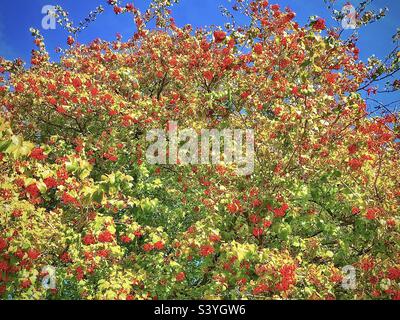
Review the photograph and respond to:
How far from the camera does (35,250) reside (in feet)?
22.3

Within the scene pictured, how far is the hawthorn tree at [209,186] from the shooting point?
22.8 feet

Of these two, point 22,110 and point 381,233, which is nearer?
point 381,233

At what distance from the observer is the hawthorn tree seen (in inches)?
273

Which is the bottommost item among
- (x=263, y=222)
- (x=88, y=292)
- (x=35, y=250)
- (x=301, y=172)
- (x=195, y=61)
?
(x=88, y=292)

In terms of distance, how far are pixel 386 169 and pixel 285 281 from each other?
23.0 ft

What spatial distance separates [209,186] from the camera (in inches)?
406

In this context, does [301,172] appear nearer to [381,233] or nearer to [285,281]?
[381,233]
